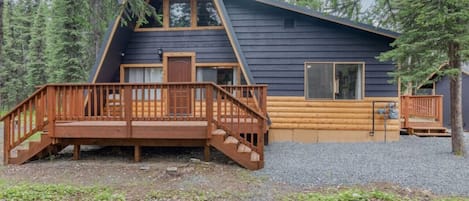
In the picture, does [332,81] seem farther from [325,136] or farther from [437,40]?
[437,40]

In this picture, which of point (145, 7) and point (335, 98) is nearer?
point (145, 7)

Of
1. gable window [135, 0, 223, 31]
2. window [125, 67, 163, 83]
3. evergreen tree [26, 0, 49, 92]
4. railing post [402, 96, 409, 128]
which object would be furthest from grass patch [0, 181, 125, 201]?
evergreen tree [26, 0, 49, 92]

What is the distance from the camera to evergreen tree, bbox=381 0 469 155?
→ 5723 mm

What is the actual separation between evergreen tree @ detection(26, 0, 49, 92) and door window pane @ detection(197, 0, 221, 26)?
17.9m

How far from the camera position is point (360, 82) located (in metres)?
8.20

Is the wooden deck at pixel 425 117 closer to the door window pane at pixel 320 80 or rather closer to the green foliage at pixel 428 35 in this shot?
the door window pane at pixel 320 80

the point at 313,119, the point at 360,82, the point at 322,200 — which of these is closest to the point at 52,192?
the point at 322,200

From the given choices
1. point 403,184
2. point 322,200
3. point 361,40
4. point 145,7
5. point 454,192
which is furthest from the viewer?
point 361,40

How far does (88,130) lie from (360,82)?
6.78m

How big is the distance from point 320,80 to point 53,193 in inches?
262

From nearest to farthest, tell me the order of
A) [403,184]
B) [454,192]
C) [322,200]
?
1. [322,200]
2. [454,192]
3. [403,184]

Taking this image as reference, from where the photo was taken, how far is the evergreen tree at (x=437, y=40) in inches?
225

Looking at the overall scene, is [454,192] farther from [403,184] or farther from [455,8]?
[455,8]

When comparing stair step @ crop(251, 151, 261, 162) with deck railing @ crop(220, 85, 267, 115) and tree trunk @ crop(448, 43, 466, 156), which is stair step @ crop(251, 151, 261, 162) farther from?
tree trunk @ crop(448, 43, 466, 156)
